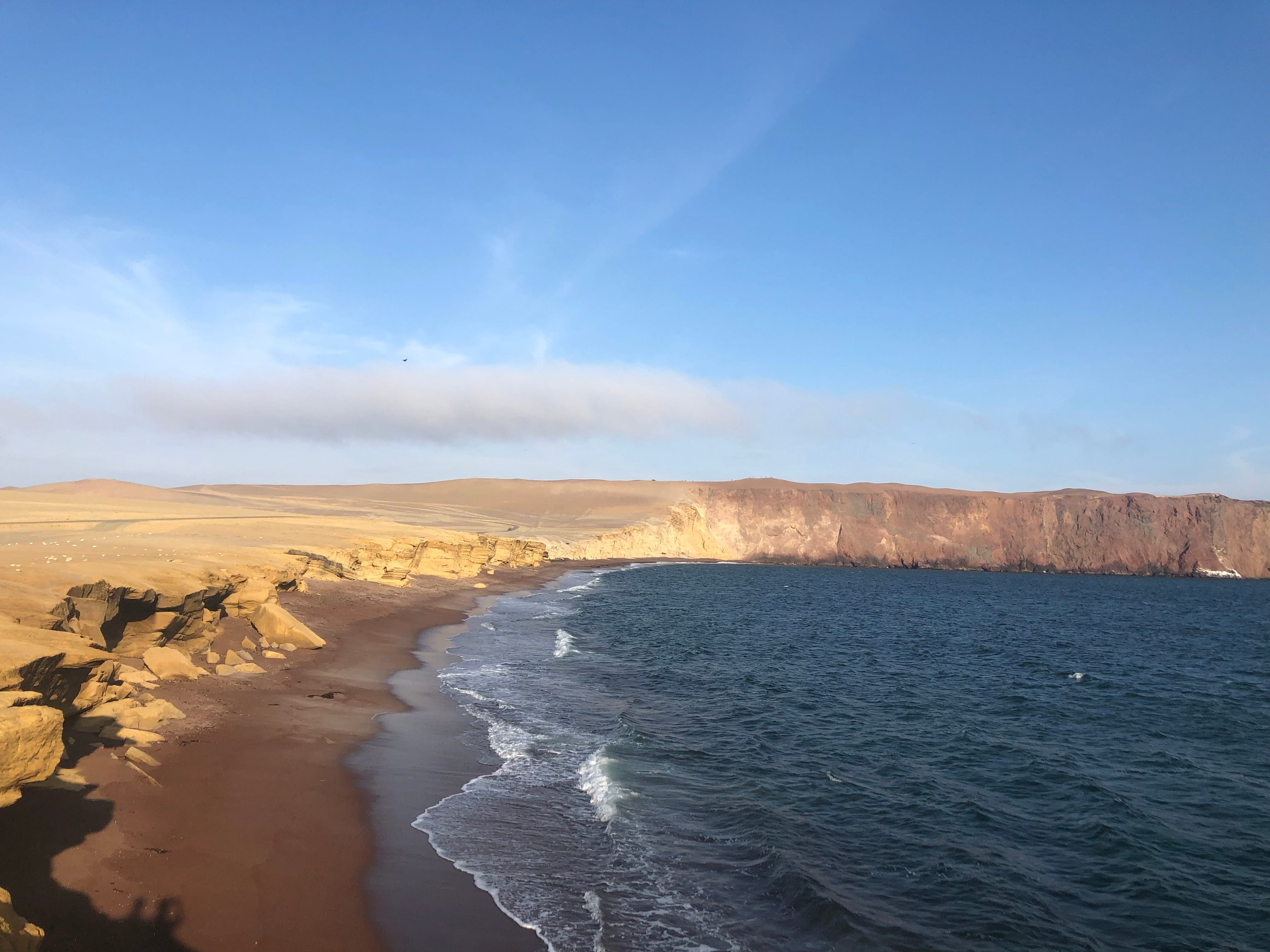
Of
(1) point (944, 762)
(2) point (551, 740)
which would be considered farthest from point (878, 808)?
(2) point (551, 740)

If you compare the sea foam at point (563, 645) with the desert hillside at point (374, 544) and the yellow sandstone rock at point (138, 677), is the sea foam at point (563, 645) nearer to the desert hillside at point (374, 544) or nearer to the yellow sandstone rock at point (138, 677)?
the desert hillside at point (374, 544)

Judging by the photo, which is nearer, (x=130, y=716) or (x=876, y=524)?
(x=130, y=716)

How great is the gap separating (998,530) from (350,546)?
13615cm

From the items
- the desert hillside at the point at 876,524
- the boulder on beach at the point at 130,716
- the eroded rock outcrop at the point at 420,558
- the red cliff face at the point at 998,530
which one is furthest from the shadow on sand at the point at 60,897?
the red cliff face at the point at 998,530

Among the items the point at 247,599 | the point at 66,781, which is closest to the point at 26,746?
the point at 66,781

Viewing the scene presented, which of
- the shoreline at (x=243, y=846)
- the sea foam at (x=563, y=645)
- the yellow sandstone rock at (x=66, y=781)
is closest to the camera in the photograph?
the shoreline at (x=243, y=846)

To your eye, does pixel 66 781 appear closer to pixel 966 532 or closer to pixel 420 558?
pixel 420 558

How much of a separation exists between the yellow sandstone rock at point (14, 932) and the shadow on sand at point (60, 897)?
1.05 metres

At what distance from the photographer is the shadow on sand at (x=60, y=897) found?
8.19 meters

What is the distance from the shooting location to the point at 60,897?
8.68 meters

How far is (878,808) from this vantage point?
15.8 meters

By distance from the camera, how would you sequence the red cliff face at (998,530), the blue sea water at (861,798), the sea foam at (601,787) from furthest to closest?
the red cliff face at (998,530), the sea foam at (601,787), the blue sea water at (861,798)

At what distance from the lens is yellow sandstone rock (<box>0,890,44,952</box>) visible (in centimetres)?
628

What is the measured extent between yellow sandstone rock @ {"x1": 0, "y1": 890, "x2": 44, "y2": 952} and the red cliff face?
144418 mm
